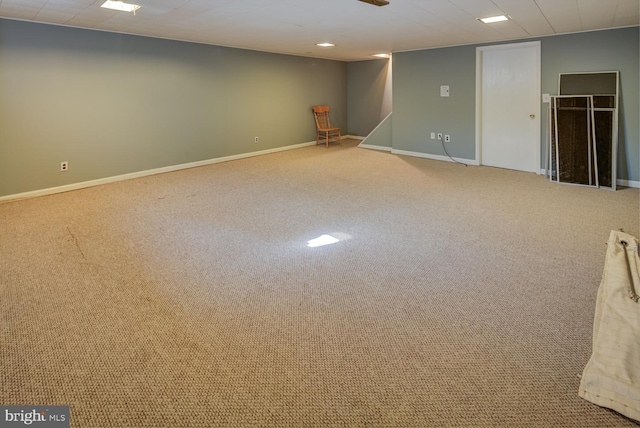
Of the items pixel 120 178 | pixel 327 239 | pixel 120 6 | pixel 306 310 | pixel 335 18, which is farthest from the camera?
pixel 120 178

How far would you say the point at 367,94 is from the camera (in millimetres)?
10438

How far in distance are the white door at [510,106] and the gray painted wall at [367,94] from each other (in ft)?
10.9

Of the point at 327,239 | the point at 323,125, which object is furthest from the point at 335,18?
the point at 323,125

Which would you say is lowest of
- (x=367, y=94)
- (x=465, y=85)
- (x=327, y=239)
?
(x=327, y=239)

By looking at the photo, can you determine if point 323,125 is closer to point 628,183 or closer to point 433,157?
point 433,157

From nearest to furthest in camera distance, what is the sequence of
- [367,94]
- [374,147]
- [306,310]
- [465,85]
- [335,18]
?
[306,310] < [335,18] < [465,85] < [374,147] < [367,94]

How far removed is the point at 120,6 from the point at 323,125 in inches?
237

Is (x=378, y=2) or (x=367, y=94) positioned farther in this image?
(x=367, y=94)

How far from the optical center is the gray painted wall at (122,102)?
5305mm

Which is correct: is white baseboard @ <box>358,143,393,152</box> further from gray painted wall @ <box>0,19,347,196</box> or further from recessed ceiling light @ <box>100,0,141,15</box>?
recessed ceiling light @ <box>100,0,141,15</box>

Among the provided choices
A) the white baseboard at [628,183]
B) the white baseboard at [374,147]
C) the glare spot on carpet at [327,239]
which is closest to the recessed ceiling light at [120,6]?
the glare spot on carpet at [327,239]

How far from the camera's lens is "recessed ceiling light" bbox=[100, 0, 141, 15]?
4293mm

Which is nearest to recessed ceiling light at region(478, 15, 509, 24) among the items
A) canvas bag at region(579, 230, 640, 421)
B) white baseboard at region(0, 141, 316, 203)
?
canvas bag at region(579, 230, 640, 421)

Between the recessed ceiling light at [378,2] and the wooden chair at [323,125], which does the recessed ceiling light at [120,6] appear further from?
the wooden chair at [323,125]
